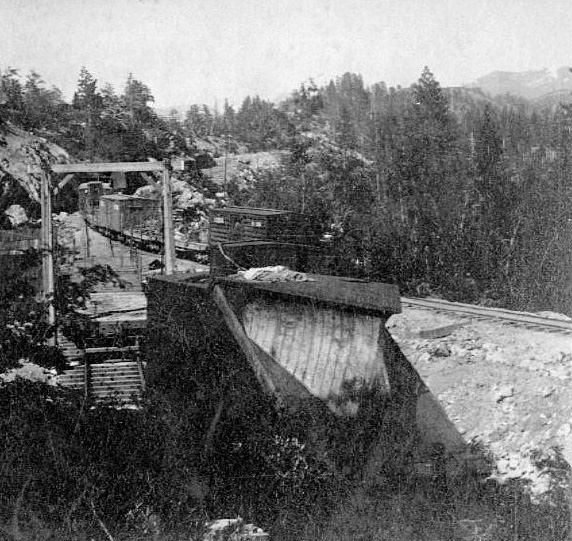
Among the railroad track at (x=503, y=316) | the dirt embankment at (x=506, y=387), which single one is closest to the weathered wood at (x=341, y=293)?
the dirt embankment at (x=506, y=387)

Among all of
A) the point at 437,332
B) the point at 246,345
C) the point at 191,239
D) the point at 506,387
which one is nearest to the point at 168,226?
the point at 246,345

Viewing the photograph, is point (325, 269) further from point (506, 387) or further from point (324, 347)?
point (324, 347)

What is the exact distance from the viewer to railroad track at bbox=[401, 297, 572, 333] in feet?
38.9

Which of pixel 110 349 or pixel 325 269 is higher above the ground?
pixel 325 269

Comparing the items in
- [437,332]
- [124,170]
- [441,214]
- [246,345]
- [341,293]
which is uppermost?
[124,170]

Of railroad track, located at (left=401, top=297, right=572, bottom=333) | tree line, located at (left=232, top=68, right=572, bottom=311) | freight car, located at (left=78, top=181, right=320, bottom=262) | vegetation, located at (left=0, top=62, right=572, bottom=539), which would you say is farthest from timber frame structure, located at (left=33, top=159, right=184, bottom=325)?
tree line, located at (left=232, top=68, right=572, bottom=311)

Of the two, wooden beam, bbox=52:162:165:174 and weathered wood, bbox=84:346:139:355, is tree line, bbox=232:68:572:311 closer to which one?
wooden beam, bbox=52:162:165:174

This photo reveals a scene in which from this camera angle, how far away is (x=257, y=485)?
203 inches

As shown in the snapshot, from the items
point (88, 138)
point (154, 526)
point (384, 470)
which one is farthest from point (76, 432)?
point (88, 138)

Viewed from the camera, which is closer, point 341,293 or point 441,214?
point 341,293

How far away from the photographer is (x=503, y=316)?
42.7ft

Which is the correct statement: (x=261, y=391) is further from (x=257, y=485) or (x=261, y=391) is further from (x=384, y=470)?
(x=384, y=470)

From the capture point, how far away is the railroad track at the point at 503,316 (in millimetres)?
Result: 11867

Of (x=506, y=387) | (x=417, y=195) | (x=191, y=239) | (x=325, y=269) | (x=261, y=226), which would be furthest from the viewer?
(x=417, y=195)
